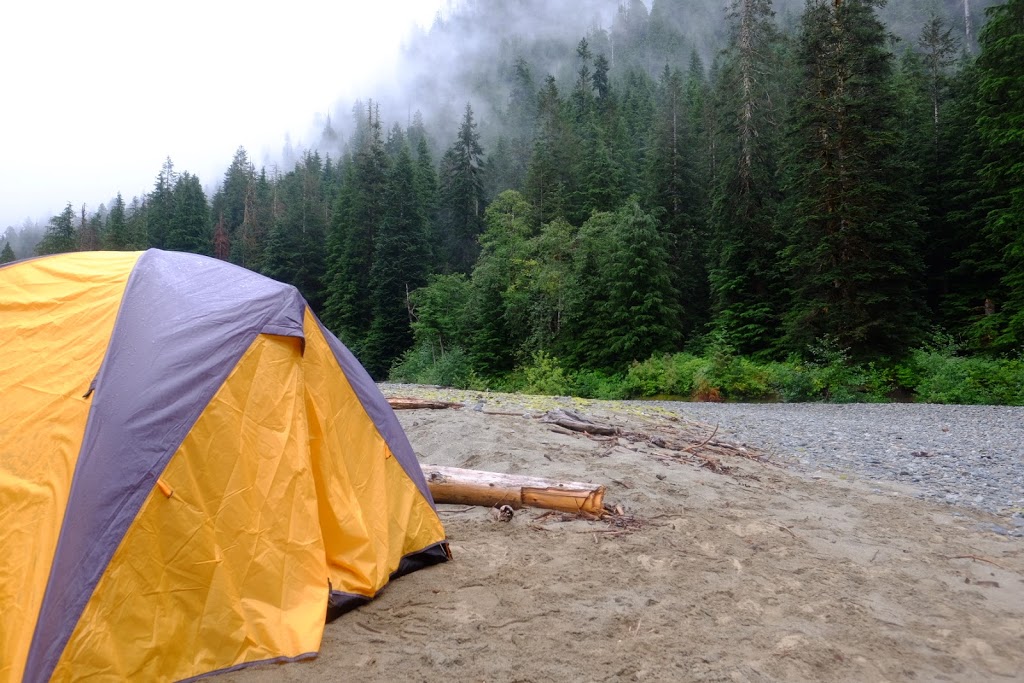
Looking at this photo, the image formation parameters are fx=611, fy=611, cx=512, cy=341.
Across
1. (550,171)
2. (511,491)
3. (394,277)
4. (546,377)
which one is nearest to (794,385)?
(546,377)

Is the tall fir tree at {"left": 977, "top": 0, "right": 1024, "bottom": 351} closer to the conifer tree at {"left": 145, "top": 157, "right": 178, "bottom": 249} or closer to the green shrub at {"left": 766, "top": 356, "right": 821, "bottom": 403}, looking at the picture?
the green shrub at {"left": 766, "top": 356, "right": 821, "bottom": 403}

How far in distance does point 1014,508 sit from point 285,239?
49028 mm

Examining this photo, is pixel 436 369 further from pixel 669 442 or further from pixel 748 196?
pixel 669 442

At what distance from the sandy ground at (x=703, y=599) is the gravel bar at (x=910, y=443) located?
42.8 inches

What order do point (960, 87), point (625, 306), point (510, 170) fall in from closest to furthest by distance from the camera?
point (625, 306)
point (960, 87)
point (510, 170)

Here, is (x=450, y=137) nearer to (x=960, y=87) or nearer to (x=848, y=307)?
(x=960, y=87)

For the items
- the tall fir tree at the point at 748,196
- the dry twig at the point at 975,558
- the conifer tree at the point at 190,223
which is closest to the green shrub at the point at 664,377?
the tall fir tree at the point at 748,196

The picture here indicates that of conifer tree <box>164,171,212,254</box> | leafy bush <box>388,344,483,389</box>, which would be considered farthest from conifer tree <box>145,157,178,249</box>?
leafy bush <box>388,344,483,389</box>

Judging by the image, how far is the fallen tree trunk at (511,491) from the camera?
5.23 meters

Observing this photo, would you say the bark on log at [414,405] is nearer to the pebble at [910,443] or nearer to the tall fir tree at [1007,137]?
the pebble at [910,443]

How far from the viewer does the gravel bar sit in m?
6.58

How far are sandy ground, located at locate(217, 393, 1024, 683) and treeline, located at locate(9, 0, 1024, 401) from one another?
14594 mm

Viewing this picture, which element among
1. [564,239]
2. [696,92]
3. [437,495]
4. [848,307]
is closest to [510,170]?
[696,92]

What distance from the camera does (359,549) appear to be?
367 centimetres
